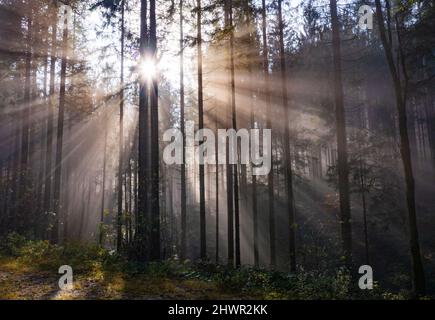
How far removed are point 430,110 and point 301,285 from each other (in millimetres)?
30220

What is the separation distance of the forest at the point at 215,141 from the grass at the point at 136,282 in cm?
6

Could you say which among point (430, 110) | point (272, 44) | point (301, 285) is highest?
point (272, 44)

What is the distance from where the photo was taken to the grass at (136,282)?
7.89 m

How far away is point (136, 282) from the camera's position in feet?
29.7

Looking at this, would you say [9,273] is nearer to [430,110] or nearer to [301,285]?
[301,285]

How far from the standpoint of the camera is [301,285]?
9648 millimetres

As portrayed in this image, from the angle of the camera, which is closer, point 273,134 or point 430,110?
point 273,134

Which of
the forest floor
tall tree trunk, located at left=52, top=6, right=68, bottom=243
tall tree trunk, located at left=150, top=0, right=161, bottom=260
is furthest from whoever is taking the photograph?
tall tree trunk, located at left=52, top=6, right=68, bottom=243

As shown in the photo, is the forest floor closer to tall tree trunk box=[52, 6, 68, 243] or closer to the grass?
the grass

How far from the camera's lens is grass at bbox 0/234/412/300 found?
789cm

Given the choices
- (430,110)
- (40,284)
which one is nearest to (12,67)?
(40,284)

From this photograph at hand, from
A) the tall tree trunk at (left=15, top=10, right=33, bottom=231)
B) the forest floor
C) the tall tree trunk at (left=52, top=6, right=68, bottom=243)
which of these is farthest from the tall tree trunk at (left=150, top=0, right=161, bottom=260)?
the tall tree trunk at (left=15, top=10, right=33, bottom=231)

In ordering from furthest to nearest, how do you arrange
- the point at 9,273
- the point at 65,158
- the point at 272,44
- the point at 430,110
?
the point at 65,158
the point at 430,110
the point at 272,44
the point at 9,273

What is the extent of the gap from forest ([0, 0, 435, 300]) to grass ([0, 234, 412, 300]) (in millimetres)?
63
